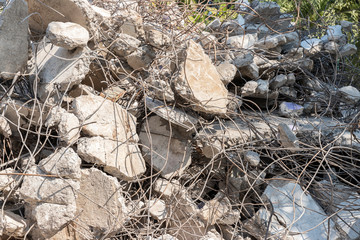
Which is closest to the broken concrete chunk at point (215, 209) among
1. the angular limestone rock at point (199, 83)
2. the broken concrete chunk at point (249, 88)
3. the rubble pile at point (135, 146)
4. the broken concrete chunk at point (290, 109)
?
the rubble pile at point (135, 146)

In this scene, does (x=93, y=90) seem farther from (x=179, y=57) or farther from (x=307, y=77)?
(x=307, y=77)

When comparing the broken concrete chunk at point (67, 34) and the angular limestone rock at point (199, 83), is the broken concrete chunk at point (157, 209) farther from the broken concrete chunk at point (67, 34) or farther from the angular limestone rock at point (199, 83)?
the broken concrete chunk at point (67, 34)

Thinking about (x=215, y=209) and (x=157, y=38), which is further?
(x=157, y=38)

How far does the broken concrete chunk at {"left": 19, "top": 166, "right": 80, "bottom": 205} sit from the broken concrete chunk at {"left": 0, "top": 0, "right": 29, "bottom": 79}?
697mm

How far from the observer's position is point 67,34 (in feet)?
6.66

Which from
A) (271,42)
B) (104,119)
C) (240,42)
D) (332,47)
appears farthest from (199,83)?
(332,47)

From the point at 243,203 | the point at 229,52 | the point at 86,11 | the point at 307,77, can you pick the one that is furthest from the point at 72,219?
the point at 307,77

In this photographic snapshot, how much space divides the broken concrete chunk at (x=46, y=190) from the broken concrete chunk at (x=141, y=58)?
1.01 metres

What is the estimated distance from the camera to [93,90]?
247cm

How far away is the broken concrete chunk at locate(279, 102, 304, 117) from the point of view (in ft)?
10.1

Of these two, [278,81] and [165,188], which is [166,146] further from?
[278,81]

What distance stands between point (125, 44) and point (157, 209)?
1.10 m

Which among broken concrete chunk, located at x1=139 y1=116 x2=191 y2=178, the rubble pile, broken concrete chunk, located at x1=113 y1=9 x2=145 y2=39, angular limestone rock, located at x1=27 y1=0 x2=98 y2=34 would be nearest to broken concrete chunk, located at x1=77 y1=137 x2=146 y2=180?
the rubble pile

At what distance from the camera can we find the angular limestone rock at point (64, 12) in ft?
7.26
